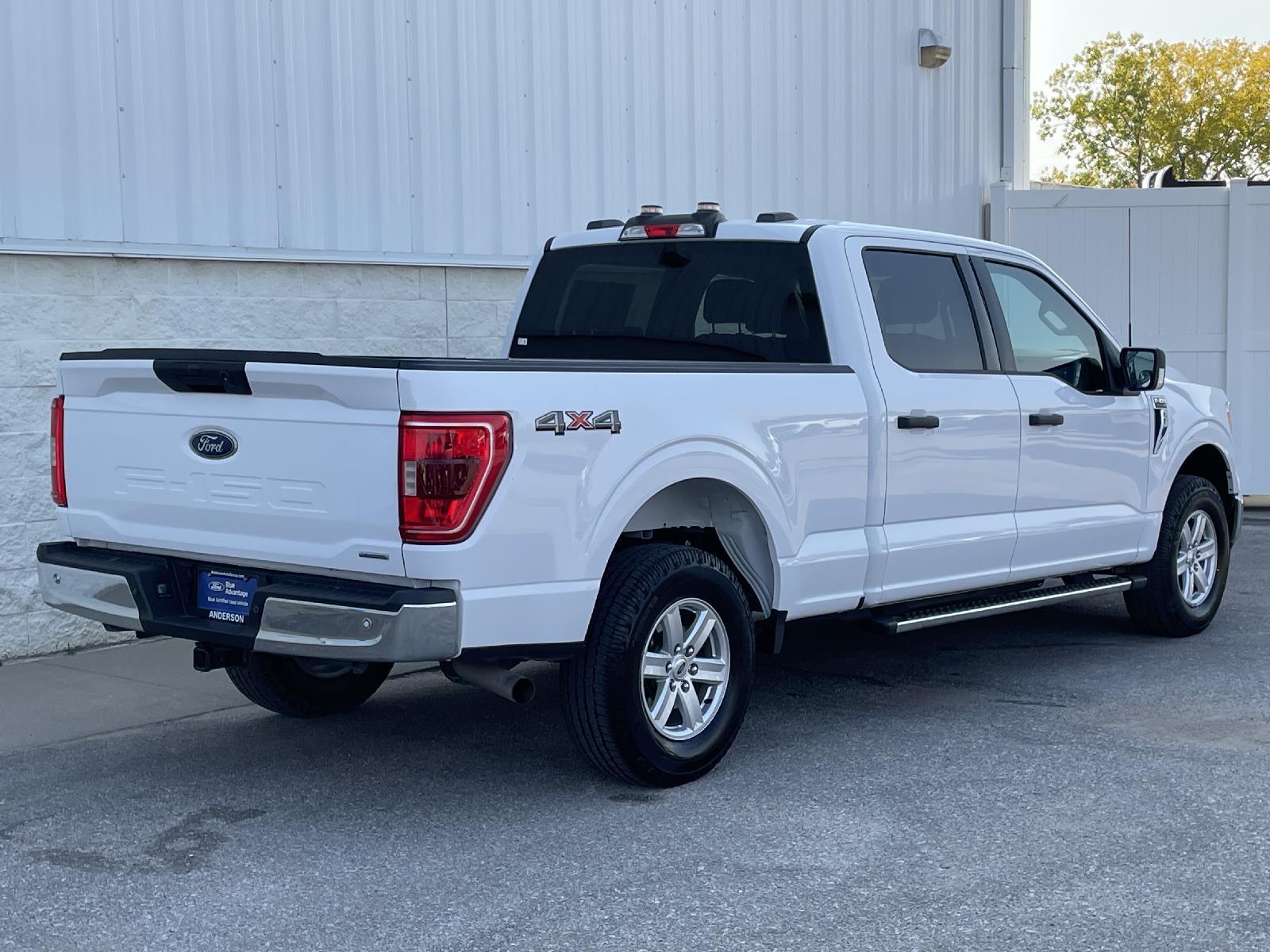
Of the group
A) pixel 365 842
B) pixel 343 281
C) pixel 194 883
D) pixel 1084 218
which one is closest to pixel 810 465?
pixel 365 842

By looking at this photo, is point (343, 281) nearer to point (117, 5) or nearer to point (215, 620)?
point (117, 5)

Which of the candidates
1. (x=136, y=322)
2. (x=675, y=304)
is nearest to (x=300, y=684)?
(x=675, y=304)

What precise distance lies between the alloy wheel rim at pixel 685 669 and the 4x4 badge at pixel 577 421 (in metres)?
0.70

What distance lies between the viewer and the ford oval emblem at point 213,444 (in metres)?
5.10

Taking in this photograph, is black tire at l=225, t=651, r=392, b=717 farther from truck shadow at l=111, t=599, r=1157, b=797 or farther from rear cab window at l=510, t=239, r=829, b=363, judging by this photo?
rear cab window at l=510, t=239, r=829, b=363

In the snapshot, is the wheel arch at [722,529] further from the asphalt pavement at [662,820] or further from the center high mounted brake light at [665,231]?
the center high mounted brake light at [665,231]

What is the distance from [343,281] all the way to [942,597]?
4188 mm

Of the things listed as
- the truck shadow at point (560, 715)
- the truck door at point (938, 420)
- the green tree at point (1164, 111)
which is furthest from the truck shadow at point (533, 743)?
the green tree at point (1164, 111)

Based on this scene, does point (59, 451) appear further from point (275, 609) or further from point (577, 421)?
point (577, 421)

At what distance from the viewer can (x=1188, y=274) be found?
42.5 ft

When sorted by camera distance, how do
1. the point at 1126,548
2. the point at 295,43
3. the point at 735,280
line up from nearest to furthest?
the point at 735,280 → the point at 1126,548 → the point at 295,43

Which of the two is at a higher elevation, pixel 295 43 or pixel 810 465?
pixel 295 43

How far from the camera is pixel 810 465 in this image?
5.92 meters

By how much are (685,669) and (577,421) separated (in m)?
1.06
